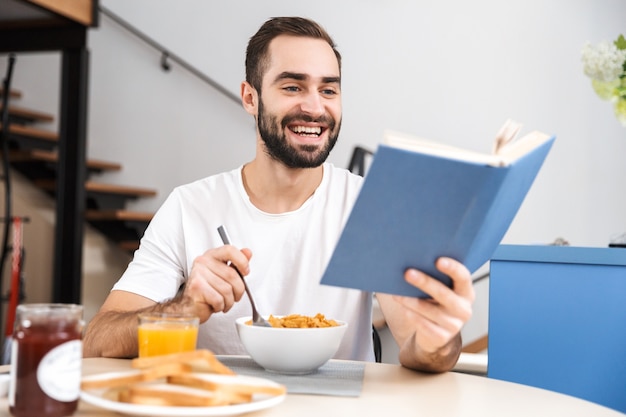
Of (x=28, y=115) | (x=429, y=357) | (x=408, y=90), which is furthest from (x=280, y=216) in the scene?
(x=28, y=115)

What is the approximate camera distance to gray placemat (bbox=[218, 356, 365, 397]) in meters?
1.01

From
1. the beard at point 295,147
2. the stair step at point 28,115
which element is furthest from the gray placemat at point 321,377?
the stair step at point 28,115

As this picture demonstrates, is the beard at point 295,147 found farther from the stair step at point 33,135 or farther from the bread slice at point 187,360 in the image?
the stair step at point 33,135

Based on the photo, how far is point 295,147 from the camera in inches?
67.7

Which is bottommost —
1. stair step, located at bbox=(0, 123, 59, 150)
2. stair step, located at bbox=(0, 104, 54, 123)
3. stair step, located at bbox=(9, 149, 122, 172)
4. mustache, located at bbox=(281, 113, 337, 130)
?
mustache, located at bbox=(281, 113, 337, 130)

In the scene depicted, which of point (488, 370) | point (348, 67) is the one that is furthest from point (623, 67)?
point (348, 67)

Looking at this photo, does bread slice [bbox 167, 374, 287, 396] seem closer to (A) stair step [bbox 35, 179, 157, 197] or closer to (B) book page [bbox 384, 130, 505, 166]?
(B) book page [bbox 384, 130, 505, 166]

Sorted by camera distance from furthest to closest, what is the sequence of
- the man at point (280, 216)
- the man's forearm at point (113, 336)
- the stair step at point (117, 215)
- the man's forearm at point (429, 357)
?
the stair step at point (117, 215) → the man at point (280, 216) → the man's forearm at point (113, 336) → the man's forearm at point (429, 357)

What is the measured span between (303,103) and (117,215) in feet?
8.68

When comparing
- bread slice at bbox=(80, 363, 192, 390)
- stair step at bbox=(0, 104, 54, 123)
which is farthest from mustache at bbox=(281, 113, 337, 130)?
stair step at bbox=(0, 104, 54, 123)

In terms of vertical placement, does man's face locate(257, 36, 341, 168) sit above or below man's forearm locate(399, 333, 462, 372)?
above

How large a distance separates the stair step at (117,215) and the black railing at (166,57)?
869mm

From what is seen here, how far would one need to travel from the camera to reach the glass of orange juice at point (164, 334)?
1020mm

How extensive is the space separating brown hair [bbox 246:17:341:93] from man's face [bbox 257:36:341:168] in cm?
3
